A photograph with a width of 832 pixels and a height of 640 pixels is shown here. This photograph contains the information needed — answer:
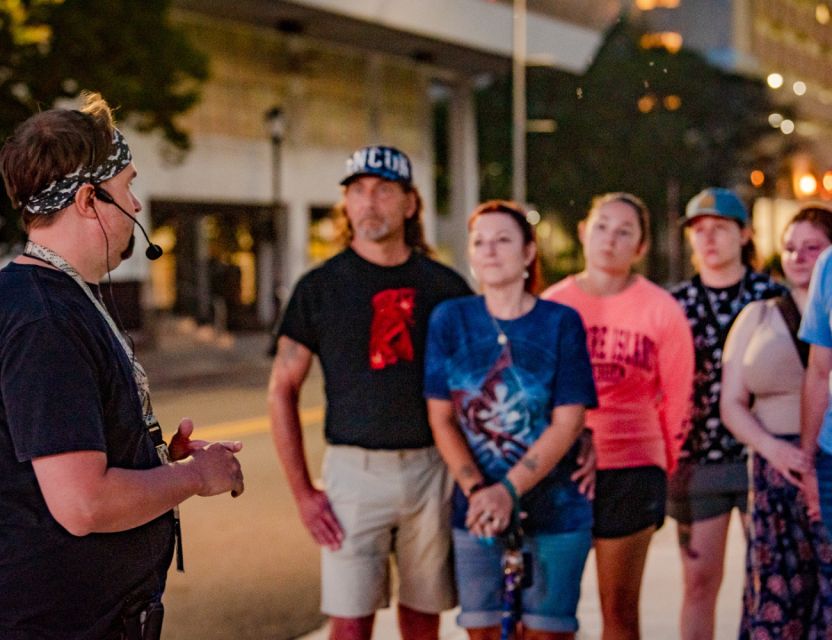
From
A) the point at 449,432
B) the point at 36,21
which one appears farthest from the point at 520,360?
the point at 36,21

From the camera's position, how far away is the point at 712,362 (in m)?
4.54

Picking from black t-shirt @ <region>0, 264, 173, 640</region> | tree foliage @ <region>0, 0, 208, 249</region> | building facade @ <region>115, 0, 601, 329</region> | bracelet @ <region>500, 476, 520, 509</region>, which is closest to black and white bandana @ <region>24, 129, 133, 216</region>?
black t-shirt @ <region>0, 264, 173, 640</region>

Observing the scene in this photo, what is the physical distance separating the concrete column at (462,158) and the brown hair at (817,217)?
32085mm

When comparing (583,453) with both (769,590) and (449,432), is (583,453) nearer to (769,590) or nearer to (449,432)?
(449,432)

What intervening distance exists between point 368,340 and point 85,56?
13.4 m

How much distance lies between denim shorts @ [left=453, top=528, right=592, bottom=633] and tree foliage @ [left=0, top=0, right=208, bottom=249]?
1190 centimetres

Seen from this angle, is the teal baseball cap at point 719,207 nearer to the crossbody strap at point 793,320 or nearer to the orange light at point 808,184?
the crossbody strap at point 793,320

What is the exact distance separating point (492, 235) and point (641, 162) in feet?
102

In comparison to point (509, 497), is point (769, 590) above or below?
below

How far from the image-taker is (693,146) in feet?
99.2

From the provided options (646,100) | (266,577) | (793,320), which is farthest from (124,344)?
(646,100)

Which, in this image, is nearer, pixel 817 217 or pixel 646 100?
pixel 817 217

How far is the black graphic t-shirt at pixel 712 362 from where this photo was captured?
4.52 meters

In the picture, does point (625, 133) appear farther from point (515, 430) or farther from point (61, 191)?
point (61, 191)
